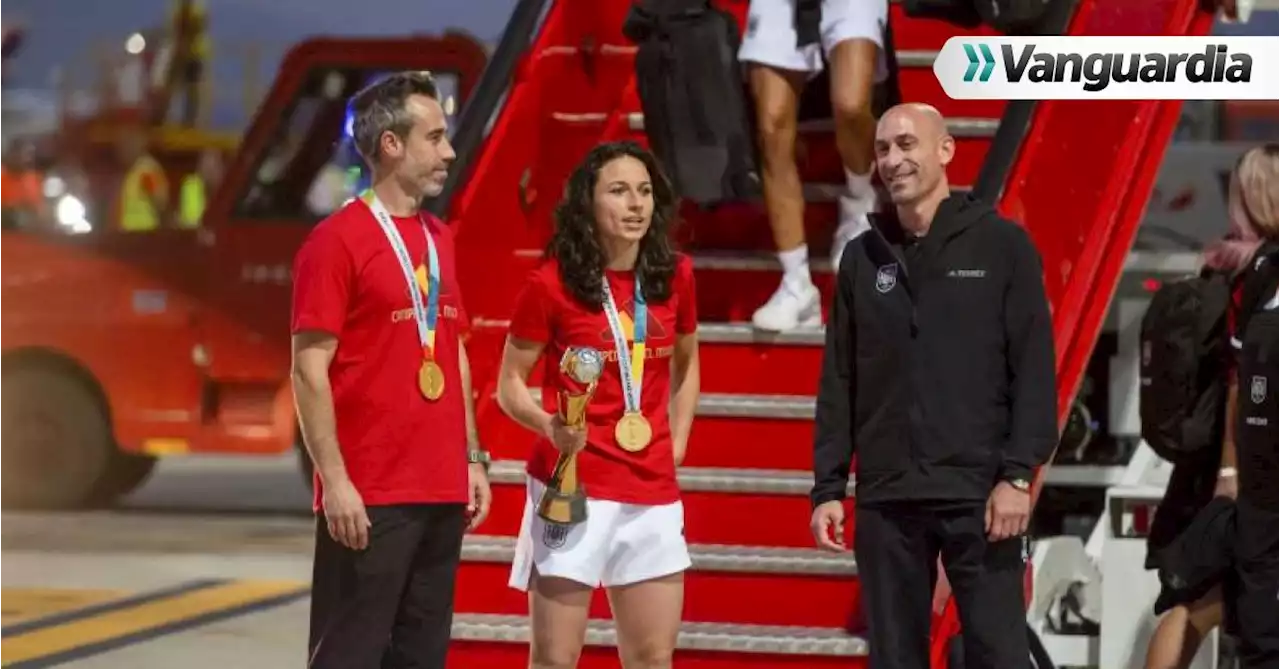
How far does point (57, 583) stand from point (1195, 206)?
5.23 meters

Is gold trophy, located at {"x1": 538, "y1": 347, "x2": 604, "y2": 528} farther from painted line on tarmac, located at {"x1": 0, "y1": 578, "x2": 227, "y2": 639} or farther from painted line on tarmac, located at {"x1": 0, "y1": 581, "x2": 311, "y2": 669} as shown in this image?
painted line on tarmac, located at {"x1": 0, "y1": 578, "x2": 227, "y2": 639}

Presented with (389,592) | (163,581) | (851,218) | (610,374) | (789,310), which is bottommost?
(163,581)

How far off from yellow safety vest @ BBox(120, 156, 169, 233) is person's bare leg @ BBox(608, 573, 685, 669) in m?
9.37

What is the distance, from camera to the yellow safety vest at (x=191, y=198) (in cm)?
1530

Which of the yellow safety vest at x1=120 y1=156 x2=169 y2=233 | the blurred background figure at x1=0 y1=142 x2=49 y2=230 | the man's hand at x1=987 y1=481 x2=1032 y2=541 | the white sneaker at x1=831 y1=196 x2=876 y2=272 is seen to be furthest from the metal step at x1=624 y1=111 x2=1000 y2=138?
the yellow safety vest at x1=120 y1=156 x2=169 y2=233

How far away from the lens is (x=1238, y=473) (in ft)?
19.0

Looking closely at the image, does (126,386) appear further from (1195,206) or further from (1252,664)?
(1252,664)

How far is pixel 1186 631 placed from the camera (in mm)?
6422

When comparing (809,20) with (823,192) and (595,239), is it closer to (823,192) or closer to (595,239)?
(823,192)

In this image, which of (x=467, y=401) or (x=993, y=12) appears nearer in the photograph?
(x=467, y=401)

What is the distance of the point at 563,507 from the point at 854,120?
2.10 metres

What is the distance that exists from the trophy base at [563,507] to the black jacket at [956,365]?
0.54 m

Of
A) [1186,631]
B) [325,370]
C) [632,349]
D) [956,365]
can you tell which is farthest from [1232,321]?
[325,370]

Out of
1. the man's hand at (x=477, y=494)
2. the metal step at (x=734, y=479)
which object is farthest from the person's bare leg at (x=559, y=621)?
the metal step at (x=734, y=479)
